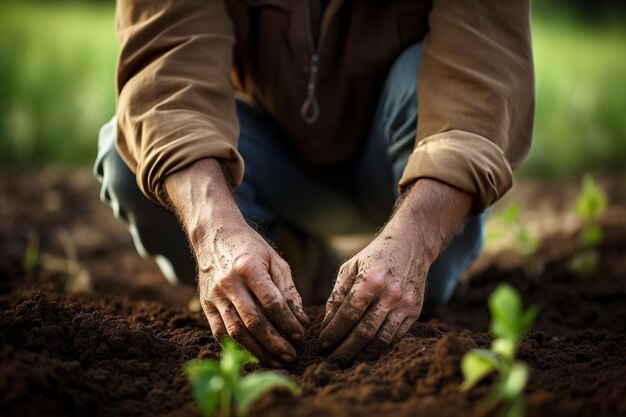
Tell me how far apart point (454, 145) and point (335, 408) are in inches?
29.4

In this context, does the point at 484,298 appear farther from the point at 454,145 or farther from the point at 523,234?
the point at 454,145

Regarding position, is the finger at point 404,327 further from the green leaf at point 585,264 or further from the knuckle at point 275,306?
the green leaf at point 585,264

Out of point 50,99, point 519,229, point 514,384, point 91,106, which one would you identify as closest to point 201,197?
point 514,384

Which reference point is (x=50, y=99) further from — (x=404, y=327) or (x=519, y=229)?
(x=404, y=327)

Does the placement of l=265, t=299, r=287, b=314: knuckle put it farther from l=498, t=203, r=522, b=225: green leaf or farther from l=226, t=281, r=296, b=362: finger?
l=498, t=203, r=522, b=225: green leaf

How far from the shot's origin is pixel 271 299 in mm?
1376

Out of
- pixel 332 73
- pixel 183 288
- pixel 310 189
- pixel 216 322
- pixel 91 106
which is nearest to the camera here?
pixel 216 322

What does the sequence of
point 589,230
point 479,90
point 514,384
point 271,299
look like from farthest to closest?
1. point 589,230
2. point 479,90
3. point 271,299
4. point 514,384

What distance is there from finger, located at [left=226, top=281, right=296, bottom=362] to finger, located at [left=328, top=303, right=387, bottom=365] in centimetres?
9

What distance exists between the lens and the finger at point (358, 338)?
1408 millimetres

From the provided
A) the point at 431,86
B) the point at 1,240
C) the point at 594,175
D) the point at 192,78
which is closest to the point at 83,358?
the point at 192,78

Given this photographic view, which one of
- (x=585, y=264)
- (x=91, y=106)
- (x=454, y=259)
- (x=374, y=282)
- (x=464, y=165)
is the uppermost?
(x=464, y=165)

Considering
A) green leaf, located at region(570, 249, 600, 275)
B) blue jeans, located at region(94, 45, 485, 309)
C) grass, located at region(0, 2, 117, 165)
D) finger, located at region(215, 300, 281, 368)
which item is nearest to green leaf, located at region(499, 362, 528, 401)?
finger, located at region(215, 300, 281, 368)

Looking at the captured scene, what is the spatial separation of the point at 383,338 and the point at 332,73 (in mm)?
927
